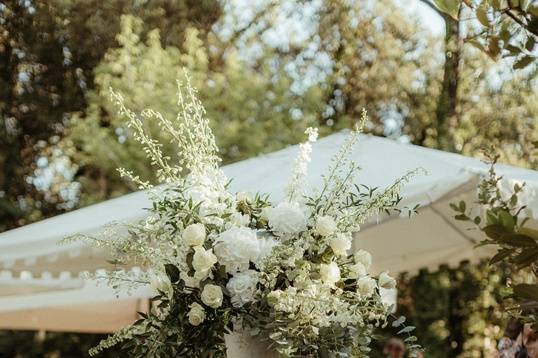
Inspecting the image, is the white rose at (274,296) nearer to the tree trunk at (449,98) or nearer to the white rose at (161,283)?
the white rose at (161,283)

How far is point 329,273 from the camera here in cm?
223

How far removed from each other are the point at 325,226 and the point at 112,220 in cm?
176

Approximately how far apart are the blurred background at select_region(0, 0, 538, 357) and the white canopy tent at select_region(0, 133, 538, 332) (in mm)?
6320

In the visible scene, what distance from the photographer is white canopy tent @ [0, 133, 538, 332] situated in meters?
3.75

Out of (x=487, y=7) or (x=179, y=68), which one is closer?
(x=487, y=7)

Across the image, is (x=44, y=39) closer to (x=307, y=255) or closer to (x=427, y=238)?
(x=427, y=238)

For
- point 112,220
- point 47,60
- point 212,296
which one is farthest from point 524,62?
point 47,60

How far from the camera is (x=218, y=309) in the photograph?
2.21m

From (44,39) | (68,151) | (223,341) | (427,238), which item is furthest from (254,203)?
(44,39)

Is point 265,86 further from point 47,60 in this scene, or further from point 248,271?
point 248,271

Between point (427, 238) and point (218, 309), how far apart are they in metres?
3.79

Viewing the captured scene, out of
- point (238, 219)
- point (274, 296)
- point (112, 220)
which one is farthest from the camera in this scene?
point (112, 220)

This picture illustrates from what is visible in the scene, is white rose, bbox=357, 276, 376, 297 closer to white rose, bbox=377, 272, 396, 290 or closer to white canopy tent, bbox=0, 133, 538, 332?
white rose, bbox=377, 272, 396, 290

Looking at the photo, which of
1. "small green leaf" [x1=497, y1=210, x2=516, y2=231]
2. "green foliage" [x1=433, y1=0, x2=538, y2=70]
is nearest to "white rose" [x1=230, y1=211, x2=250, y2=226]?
"green foliage" [x1=433, y1=0, x2=538, y2=70]
